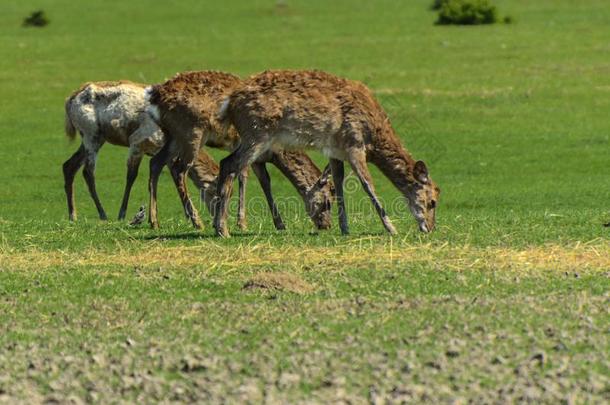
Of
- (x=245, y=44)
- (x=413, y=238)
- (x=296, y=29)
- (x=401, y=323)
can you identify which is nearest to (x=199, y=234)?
(x=413, y=238)

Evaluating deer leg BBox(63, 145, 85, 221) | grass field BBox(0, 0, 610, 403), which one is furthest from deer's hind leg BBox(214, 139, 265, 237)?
deer leg BBox(63, 145, 85, 221)

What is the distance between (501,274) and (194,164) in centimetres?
720

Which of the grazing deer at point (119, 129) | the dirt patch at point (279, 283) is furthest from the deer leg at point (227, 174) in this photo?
the grazing deer at point (119, 129)

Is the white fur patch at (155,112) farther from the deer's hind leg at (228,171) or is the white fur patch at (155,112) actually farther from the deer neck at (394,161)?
the deer neck at (394,161)

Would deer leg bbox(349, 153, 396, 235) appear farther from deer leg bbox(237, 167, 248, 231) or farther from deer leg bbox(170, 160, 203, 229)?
deer leg bbox(170, 160, 203, 229)

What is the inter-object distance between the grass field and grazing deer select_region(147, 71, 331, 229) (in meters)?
0.45

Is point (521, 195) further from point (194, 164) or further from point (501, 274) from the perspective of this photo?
point (501, 274)

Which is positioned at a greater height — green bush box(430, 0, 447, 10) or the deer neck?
the deer neck

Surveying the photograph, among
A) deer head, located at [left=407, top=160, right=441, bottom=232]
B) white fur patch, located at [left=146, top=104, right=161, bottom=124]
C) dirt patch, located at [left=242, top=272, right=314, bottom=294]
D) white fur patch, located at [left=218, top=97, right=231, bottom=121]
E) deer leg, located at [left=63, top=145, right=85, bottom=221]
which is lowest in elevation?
deer leg, located at [left=63, top=145, right=85, bottom=221]

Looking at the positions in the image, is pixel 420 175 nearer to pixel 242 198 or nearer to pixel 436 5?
pixel 242 198

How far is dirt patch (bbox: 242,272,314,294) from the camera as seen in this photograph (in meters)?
11.1

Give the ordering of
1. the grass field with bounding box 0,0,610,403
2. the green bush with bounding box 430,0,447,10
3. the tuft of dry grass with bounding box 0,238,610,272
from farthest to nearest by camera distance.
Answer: the green bush with bounding box 430,0,447,10 → the tuft of dry grass with bounding box 0,238,610,272 → the grass field with bounding box 0,0,610,403

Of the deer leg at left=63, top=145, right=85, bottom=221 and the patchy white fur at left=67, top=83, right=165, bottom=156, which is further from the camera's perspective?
the deer leg at left=63, top=145, right=85, bottom=221

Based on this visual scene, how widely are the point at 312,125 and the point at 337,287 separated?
3.77 meters
